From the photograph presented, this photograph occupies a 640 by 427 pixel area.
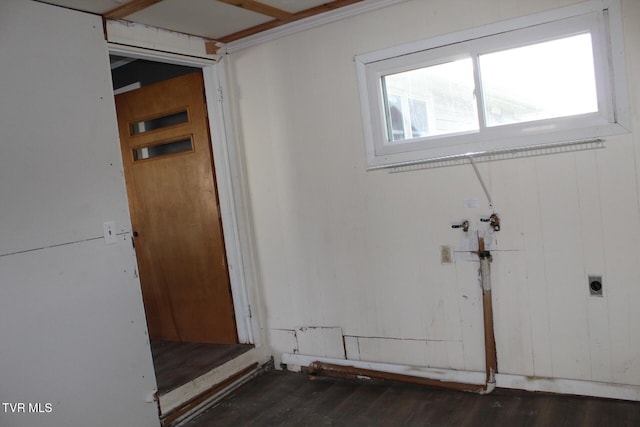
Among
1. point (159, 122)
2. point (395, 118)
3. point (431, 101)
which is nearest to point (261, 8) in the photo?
point (395, 118)

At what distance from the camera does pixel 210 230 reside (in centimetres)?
361

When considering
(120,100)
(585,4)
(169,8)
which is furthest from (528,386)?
(120,100)

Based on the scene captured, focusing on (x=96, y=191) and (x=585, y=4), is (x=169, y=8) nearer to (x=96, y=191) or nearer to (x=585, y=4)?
(x=96, y=191)

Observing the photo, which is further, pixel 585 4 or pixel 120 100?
pixel 120 100

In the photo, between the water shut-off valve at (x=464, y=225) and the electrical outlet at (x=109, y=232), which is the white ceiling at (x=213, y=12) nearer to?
the electrical outlet at (x=109, y=232)

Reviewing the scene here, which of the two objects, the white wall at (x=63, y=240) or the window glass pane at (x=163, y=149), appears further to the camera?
the window glass pane at (x=163, y=149)

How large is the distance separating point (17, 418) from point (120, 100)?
2.53 metres

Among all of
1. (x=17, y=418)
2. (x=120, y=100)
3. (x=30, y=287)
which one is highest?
(x=120, y=100)

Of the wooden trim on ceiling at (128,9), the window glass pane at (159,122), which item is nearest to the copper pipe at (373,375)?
the window glass pane at (159,122)

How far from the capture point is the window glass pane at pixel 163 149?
368 cm

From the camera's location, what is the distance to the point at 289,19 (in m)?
3.13

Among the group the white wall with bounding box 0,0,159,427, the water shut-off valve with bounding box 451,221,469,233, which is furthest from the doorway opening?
the water shut-off valve with bounding box 451,221,469,233

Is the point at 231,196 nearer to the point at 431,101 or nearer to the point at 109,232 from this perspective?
the point at 109,232

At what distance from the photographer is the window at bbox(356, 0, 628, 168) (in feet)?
7.97
